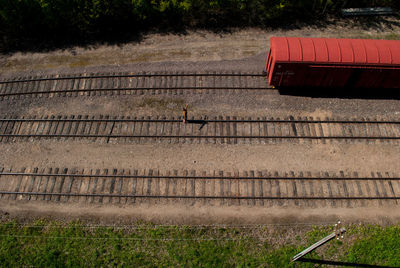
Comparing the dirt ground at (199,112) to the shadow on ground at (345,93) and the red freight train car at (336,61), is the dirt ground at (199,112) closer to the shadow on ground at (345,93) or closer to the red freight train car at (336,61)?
the shadow on ground at (345,93)

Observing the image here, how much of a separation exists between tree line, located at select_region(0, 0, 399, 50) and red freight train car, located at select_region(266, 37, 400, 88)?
5993mm

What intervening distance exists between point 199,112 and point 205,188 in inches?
Result: 210

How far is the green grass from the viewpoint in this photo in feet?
49.8

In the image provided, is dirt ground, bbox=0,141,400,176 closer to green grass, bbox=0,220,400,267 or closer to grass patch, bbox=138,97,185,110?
grass patch, bbox=138,97,185,110

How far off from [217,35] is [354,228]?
16.6 m

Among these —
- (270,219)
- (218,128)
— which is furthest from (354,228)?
(218,128)

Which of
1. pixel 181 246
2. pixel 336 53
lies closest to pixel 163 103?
pixel 181 246

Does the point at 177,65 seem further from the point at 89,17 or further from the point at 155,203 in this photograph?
the point at 155,203

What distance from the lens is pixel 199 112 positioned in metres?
19.7

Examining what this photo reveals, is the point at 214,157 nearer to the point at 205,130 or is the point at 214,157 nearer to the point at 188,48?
the point at 205,130

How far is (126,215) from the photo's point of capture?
1638cm

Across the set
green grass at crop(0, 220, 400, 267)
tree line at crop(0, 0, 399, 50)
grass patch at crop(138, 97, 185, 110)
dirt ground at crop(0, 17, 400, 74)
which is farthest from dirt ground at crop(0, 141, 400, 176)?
tree line at crop(0, 0, 399, 50)

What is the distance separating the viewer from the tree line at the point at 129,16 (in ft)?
73.0

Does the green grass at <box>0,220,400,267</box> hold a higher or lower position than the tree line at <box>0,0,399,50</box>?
lower
